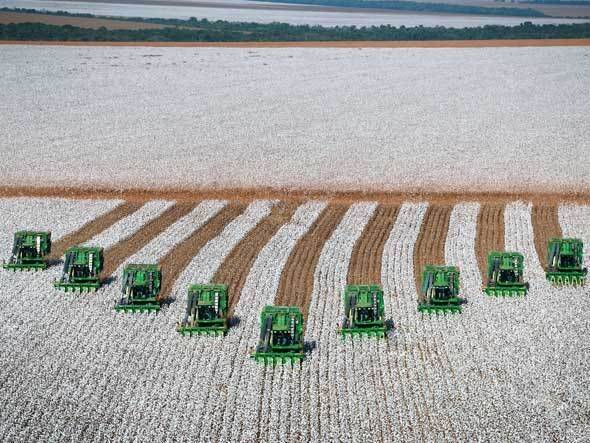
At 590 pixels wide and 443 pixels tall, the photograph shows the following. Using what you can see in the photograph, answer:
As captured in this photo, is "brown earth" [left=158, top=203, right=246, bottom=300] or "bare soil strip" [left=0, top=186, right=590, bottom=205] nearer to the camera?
"brown earth" [left=158, top=203, right=246, bottom=300]

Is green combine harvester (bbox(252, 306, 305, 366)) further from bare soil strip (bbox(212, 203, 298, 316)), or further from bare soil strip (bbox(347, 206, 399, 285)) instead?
bare soil strip (bbox(347, 206, 399, 285))

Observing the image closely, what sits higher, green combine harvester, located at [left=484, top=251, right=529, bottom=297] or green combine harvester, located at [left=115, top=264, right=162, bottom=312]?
Answer: green combine harvester, located at [left=484, top=251, right=529, bottom=297]

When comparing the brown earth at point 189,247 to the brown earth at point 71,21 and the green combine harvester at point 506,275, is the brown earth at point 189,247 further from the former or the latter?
the brown earth at point 71,21

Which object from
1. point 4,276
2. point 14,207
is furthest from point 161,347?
point 14,207

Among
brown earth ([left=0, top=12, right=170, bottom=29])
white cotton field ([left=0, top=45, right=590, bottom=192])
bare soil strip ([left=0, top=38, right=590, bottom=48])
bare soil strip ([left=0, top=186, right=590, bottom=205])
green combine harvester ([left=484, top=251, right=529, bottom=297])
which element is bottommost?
green combine harvester ([left=484, top=251, right=529, bottom=297])

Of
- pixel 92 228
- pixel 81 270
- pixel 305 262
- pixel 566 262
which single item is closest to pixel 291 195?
pixel 305 262

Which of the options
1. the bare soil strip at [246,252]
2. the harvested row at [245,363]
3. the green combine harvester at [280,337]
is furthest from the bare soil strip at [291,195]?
the green combine harvester at [280,337]

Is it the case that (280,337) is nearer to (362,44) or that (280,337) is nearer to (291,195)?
(291,195)

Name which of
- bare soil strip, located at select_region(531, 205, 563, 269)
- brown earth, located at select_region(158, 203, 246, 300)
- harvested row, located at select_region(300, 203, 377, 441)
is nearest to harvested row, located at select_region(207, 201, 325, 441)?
harvested row, located at select_region(300, 203, 377, 441)
